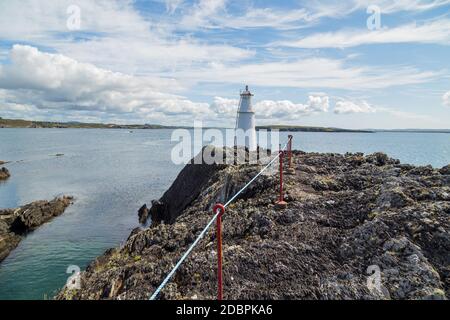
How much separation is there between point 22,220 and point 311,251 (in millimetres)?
30325

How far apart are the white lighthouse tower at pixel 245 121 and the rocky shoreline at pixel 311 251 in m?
20.7

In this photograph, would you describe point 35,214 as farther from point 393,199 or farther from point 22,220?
point 393,199

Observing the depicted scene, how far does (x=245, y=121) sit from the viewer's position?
32250 millimetres

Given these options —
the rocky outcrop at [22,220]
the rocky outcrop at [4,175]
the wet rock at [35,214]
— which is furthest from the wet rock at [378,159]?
the rocky outcrop at [4,175]

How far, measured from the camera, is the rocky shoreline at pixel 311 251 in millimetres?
6371

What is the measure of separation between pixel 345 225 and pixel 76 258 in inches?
783

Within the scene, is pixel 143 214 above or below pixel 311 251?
below

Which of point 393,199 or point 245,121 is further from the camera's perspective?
point 245,121

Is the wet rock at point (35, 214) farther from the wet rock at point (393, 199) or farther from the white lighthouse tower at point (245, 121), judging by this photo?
the wet rock at point (393, 199)

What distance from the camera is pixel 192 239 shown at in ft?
30.3

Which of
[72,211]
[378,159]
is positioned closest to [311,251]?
[378,159]

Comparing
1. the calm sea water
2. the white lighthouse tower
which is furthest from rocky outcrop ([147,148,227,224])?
the white lighthouse tower
